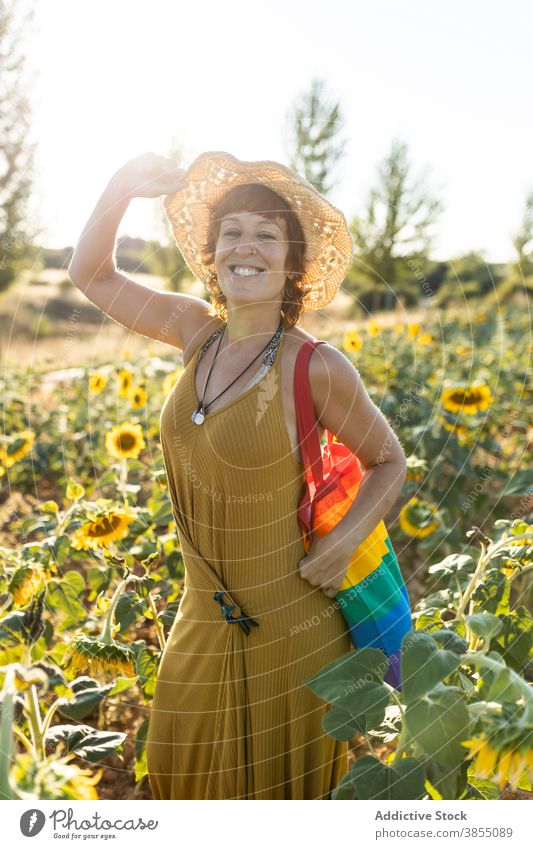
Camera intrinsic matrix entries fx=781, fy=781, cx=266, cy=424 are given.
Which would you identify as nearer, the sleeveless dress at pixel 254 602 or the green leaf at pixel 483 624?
the green leaf at pixel 483 624

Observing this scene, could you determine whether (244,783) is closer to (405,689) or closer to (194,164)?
(405,689)

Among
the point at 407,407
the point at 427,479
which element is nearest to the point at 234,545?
the point at 427,479

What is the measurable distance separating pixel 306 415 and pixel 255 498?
0.58ft

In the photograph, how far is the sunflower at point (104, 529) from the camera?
190cm

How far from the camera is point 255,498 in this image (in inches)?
55.1

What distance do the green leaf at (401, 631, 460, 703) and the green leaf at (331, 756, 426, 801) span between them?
11 centimetres

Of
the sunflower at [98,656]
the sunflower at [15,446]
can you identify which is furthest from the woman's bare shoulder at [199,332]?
the sunflower at [15,446]

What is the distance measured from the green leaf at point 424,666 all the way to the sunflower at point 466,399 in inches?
88.1

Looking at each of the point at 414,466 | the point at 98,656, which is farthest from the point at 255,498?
the point at 414,466

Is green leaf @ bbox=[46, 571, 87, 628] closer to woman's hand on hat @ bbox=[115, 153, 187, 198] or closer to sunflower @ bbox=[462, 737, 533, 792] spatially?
woman's hand on hat @ bbox=[115, 153, 187, 198]

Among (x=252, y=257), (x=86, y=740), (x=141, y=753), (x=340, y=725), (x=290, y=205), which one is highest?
(x=290, y=205)

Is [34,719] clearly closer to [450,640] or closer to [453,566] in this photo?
[450,640]

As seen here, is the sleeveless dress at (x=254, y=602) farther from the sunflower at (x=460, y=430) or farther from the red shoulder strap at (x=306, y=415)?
the sunflower at (x=460, y=430)

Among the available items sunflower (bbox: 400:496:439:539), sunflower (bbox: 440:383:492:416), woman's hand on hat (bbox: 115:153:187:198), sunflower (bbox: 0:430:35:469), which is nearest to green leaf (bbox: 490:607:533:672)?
woman's hand on hat (bbox: 115:153:187:198)
